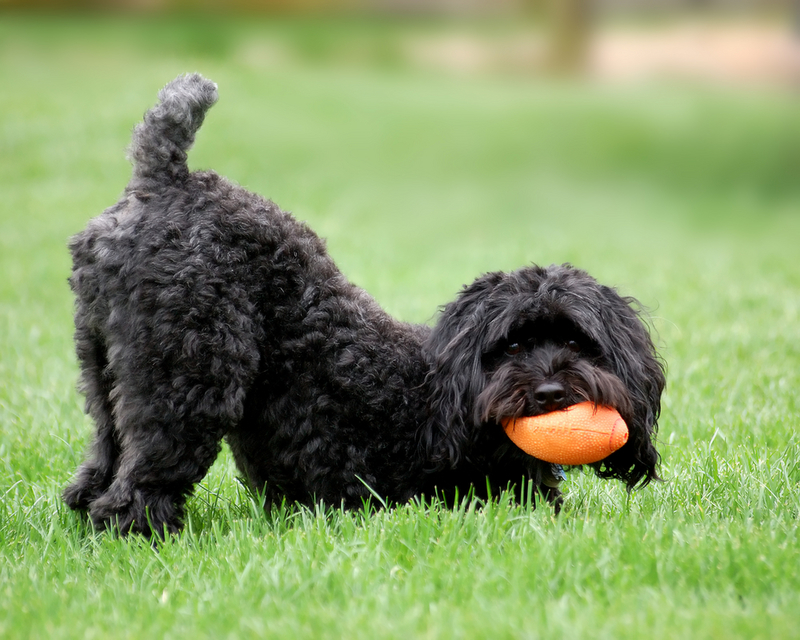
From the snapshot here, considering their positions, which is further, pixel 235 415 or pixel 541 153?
pixel 541 153

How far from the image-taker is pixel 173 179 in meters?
3.75

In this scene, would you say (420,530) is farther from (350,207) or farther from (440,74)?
(440,74)

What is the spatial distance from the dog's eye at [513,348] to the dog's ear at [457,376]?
12 cm

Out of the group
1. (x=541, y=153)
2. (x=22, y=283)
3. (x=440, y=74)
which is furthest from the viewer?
(x=440, y=74)

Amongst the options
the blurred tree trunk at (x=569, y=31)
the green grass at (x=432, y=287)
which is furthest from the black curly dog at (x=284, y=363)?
the blurred tree trunk at (x=569, y=31)

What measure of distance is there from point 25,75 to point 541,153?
12881 millimetres

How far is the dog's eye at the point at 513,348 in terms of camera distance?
3.78m

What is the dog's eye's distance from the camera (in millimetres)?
3783

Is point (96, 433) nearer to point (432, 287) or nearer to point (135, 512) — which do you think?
point (135, 512)

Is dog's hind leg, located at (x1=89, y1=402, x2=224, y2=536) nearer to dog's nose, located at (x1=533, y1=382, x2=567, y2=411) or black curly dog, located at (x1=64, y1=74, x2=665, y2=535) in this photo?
black curly dog, located at (x1=64, y1=74, x2=665, y2=535)

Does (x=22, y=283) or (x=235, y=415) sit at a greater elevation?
(x=22, y=283)

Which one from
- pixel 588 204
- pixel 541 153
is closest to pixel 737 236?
pixel 588 204

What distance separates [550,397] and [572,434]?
18 centimetres

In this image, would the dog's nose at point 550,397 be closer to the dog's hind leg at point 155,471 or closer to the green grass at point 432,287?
the green grass at point 432,287
